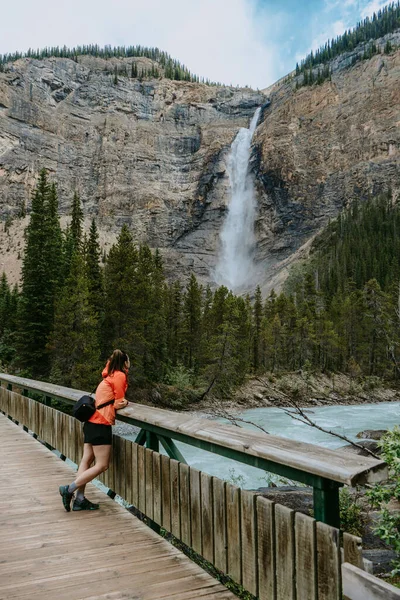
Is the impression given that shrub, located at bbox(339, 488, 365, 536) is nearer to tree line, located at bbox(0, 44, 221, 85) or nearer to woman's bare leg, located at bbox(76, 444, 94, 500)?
woman's bare leg, located at bbox(76, 444, 94, 500)

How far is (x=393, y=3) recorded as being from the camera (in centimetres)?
15500

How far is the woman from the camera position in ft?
14.8

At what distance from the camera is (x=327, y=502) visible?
2.24 meters

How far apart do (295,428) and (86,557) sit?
20.9 metres

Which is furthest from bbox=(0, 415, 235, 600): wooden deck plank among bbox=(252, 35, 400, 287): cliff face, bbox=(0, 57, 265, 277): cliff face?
bbox=(0, 57, 265, 277): cliff face

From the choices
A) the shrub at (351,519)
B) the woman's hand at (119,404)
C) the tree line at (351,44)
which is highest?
the tree line at (351,44)

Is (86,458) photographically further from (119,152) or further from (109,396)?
(119,152)

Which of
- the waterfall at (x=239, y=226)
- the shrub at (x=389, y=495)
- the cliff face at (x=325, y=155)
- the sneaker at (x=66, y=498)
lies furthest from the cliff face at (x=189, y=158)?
the sneaker at (x=66, y=498)

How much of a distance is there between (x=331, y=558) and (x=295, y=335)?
56.2m

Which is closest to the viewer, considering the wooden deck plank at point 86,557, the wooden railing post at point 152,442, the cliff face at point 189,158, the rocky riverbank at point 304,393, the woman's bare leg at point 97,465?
the wooden deck plank at point 86,557

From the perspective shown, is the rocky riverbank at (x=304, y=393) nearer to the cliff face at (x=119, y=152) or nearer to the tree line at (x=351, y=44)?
the cliff face at (x=119, y=152)

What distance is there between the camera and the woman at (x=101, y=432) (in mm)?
4508

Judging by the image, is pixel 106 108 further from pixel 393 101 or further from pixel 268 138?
pixel 393 101

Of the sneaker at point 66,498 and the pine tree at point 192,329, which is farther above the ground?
the pine tree at point 192,329
